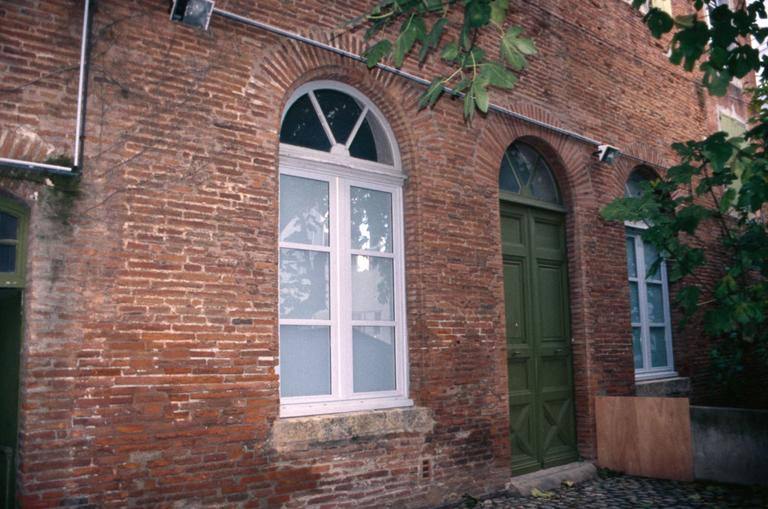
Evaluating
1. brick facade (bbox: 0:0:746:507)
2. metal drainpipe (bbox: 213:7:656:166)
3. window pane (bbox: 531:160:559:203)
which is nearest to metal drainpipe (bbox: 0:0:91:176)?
brick facade (bbox: 0:0:746:507)

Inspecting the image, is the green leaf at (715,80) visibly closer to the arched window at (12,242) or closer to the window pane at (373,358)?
the window pane at (373,358)

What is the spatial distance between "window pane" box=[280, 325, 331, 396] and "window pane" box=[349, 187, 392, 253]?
3.25ft

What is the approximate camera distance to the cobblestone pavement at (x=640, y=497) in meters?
Answer: 6.80

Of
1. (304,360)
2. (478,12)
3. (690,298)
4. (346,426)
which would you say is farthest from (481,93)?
(690,298)

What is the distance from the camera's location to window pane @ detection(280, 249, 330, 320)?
6.16m

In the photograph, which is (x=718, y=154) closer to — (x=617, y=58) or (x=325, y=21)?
(x=325, y=21)

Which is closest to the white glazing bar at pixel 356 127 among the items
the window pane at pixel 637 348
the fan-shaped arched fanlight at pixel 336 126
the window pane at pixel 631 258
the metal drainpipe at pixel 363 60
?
the fan-shaped arched fanlight at pixel 336 126

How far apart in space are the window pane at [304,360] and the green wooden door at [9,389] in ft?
6.80

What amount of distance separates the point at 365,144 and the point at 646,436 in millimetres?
4766

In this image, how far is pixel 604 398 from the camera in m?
8.55

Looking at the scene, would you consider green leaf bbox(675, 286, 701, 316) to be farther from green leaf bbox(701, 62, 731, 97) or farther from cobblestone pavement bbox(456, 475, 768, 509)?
green leaf bbox(701, 62, 731, 97)

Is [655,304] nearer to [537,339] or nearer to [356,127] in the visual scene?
[537,339]

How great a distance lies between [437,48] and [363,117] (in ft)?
3.92

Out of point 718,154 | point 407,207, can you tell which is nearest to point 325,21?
point 407,207
